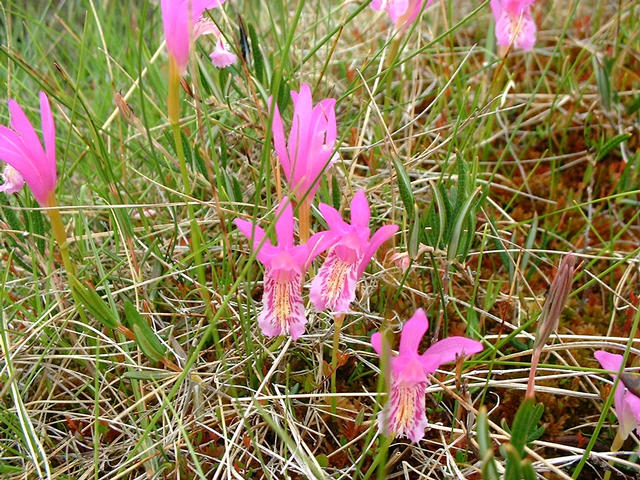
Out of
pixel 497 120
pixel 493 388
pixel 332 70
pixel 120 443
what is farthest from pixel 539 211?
pixel 120 443

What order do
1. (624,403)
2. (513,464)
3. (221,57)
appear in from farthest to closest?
(221,57)
(624,403)
(513,464)

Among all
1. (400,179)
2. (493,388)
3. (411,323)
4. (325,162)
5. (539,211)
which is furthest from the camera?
(539,211)

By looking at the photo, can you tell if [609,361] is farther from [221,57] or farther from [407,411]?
[221,57]

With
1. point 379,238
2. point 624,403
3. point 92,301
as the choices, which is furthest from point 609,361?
point 92,301

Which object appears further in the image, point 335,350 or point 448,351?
point 335,350

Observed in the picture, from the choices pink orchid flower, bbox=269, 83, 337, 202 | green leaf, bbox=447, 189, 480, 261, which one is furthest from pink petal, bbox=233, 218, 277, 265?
green leaf, bbox=447, 189, 480, 261

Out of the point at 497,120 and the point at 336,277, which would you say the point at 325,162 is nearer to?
the point at 336,277

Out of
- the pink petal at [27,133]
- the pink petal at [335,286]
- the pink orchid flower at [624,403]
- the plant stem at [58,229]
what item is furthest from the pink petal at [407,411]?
the pink petal at [27,133]
